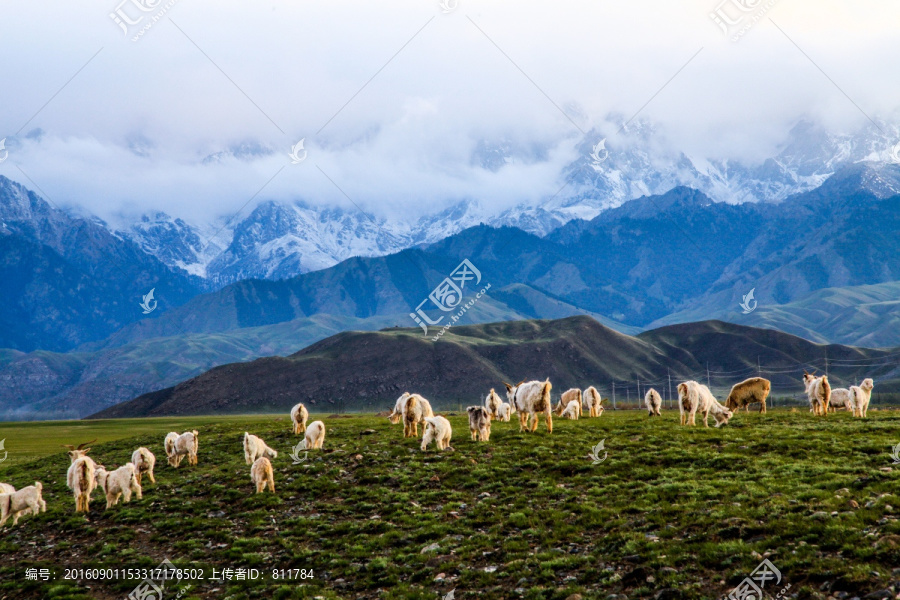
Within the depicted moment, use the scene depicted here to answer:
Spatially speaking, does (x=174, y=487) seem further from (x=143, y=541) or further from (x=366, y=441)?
(x=366, y=441)

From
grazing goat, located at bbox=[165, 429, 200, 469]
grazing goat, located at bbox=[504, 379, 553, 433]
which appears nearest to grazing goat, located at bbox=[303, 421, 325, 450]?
grazing goat, located at bbox=[165, 429, 200, 469]

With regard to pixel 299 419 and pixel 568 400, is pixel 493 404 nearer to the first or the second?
pixel 568 400

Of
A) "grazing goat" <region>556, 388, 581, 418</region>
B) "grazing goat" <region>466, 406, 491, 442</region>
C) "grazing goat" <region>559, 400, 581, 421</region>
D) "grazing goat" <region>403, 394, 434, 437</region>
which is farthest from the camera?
"grazing goat" <region>556, 388, 581, 418</region>

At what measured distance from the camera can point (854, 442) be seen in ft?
80.1

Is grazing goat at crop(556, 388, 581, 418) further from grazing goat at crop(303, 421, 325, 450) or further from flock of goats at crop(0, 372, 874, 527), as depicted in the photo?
grazing goat at crop(303, 421, 325, 450)

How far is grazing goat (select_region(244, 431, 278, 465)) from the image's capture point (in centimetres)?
3094

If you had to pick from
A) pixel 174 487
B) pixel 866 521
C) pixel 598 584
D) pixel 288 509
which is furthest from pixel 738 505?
pixel 174 487

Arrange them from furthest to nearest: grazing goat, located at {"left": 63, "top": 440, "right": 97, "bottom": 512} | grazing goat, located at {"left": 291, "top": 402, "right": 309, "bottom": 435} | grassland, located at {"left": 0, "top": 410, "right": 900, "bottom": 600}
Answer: grazing goat, located at {"left": 291, "top": 402, "right": 309, "bottom": 435} → grazing goat, located at {"left": 63, "top": 440, "right": 97, "bottom": 512} → grassland, located at {"left": 0, "top": 410, "right": 900, "bottom": 600}

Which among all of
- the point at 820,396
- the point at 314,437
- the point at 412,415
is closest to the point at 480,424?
the point at 412,415

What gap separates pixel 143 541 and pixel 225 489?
15.2ft

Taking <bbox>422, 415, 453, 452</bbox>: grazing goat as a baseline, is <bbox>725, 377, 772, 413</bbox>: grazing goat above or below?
above

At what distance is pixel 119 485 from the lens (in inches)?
Result: 1056

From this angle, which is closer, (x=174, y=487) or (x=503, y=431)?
(x=174, y=487)

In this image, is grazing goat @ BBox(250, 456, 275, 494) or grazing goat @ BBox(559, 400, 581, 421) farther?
grazing goat @ BBox(559, 400, 581, 421)
